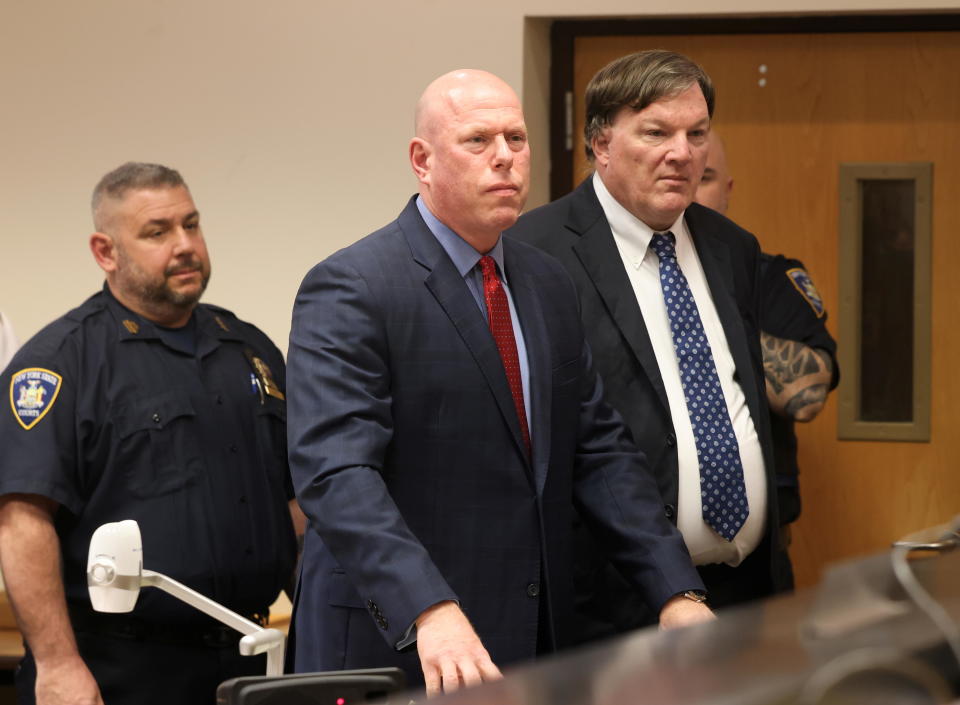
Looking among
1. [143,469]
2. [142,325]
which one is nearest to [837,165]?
[142,325]

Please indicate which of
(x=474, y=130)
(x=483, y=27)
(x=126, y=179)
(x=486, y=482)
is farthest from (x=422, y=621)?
(x=483, y=27)

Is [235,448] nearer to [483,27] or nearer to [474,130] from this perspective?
[474,130]

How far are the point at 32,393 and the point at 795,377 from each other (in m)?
1.63

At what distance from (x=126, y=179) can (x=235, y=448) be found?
25.4 inches

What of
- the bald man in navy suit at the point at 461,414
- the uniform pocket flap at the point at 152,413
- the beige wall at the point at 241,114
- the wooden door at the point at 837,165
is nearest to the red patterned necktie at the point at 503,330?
the bald man in navy suit at the point at 461,414

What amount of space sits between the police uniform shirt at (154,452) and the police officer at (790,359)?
1.12 metres

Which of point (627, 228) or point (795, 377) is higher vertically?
point (627, 228)

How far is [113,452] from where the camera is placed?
2.67 metres

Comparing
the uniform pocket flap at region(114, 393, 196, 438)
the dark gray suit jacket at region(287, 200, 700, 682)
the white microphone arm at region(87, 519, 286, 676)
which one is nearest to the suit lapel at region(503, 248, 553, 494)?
the dark gray suit jacket at region(287, 200, 700, 682)

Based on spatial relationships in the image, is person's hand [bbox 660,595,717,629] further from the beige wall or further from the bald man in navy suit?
the beige wall

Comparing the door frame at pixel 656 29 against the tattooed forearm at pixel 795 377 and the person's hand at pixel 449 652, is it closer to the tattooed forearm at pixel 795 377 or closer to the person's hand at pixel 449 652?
the tattooed forearm at pixel 795 377

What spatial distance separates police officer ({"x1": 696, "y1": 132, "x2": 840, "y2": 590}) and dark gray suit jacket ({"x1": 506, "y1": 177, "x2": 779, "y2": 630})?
0.43m

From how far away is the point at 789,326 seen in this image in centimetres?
298

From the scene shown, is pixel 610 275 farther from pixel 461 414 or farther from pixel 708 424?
pixel 461 414
